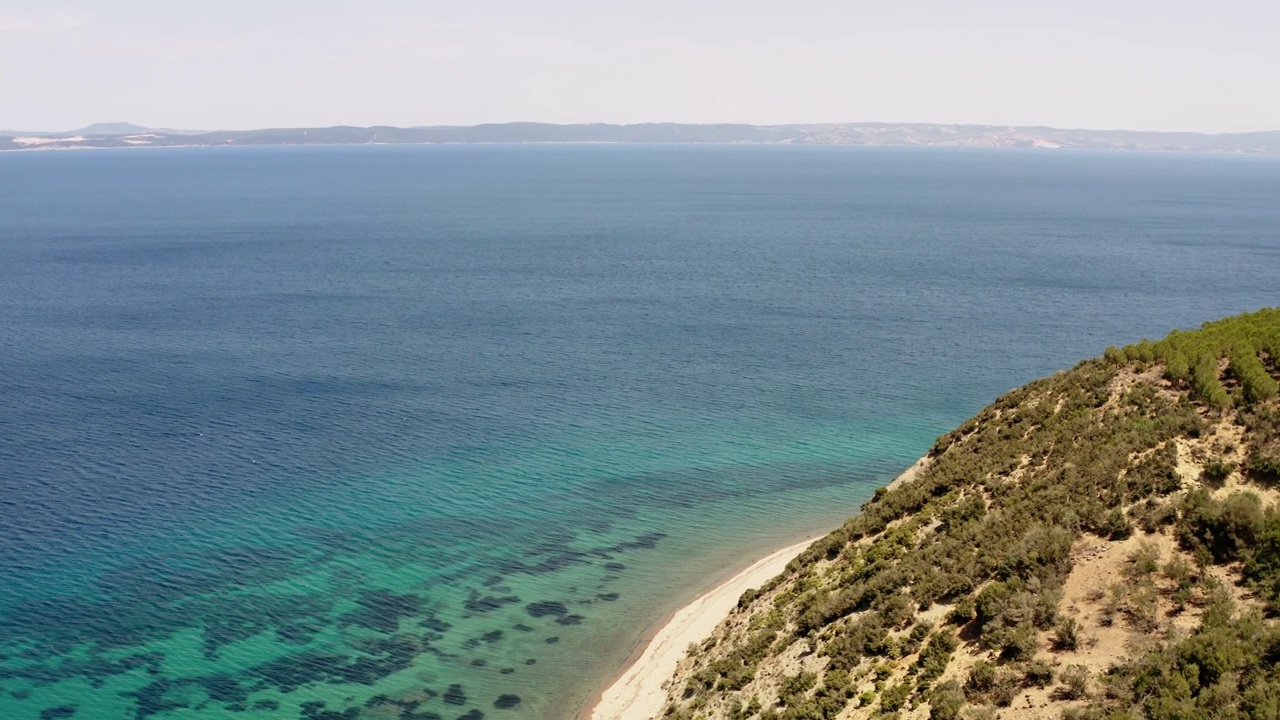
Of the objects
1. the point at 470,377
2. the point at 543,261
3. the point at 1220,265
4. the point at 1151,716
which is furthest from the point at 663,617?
the point at 1220,265

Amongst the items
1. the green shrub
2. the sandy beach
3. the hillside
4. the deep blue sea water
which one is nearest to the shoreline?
the sandy beach

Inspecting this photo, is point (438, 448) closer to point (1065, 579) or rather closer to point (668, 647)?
point (668, 647)

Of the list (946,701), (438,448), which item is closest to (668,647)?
(946,701)

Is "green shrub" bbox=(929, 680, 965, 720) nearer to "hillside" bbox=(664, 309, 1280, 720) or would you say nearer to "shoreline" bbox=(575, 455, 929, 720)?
"hillside" bbox=(664, 309, 1280, 720)

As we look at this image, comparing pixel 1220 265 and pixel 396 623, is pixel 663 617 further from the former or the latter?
pixel 1220 265

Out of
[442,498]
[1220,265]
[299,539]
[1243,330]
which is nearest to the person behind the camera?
[1243,330]

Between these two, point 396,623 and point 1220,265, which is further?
point 1220,265

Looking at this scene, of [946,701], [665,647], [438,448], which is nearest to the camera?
[946,701]
